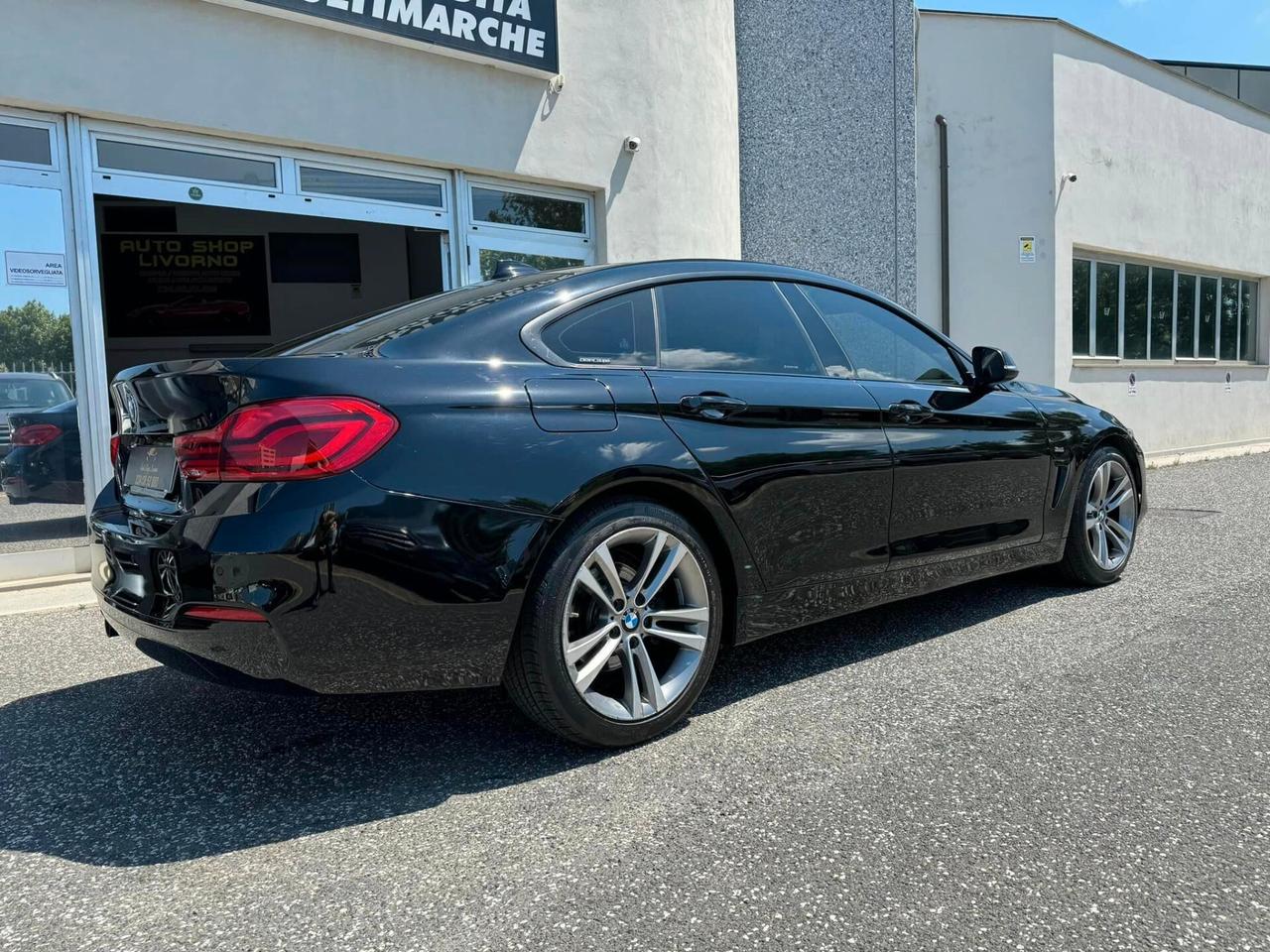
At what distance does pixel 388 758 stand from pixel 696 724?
977 millimetres

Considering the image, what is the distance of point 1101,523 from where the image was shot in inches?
192

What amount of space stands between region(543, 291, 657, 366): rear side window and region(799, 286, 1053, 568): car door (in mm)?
891

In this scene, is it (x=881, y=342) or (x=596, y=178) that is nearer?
(x=881, y=342)

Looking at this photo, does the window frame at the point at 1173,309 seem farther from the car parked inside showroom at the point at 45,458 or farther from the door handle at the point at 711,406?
the car parked inside showroom at the point at 45,458

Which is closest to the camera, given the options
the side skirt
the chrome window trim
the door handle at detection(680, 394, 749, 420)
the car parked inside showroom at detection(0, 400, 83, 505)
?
the chrome window trim

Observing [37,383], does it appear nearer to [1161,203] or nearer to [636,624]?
[636,624]

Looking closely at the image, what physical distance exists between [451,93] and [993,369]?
15.9 ft

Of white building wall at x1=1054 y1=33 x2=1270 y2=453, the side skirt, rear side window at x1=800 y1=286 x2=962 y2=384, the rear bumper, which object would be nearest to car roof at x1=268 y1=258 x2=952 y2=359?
rear side window at x1=800 y1=286 x2=962 y2=384

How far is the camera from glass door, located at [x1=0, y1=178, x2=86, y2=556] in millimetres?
5738

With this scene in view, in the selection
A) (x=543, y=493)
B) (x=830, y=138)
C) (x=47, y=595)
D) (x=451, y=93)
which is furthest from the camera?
(x=830, y=138)

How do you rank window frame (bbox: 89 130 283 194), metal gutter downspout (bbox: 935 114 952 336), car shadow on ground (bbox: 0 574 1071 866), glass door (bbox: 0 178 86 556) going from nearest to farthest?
car shadow on ground (bbox: 0 574 1071 866), glass door (bbox: 0 178 86 556), window frame (bbox: 89 130 283 194), metal gutter downspout (bbox: 935 114 952 336)

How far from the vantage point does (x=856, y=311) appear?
3.97 m

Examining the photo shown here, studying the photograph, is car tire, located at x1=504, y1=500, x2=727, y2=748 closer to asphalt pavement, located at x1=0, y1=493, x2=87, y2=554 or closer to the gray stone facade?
asphalt pavement, located at x1=0, y1=493, x2=87, y2=554

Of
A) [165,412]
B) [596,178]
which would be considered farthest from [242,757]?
[596,178]
